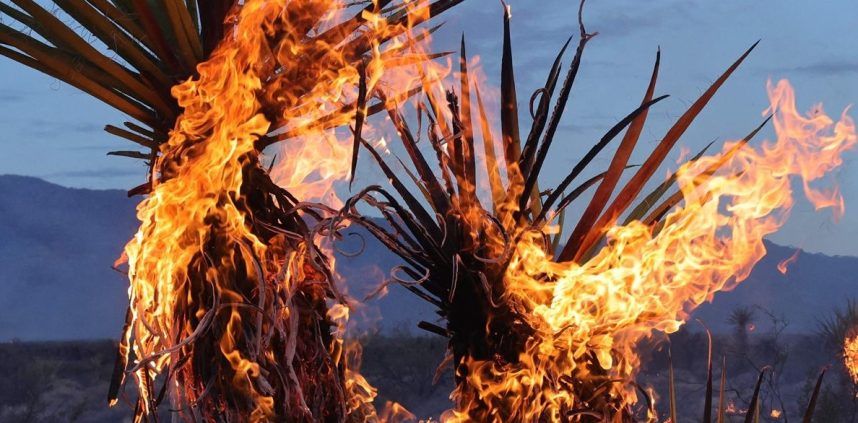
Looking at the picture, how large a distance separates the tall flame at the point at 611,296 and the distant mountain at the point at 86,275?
6171cm

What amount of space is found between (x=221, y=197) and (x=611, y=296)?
1192 millimetres

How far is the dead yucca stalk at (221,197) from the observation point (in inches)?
119

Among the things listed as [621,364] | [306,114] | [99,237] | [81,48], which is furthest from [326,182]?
[99,237]

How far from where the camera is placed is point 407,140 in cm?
338

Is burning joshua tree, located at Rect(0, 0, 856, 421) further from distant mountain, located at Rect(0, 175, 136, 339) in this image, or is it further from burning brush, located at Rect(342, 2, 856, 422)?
distant mountain, located at Rect(0, 175, 136, 339)

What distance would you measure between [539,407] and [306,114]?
1.15 meters

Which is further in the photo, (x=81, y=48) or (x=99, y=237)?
(x=99, y=237)

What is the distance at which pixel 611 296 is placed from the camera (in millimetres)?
3223

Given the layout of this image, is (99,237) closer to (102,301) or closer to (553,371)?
(102,301)

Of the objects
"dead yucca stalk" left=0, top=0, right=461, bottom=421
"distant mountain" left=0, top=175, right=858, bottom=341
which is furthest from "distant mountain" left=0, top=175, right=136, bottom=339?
"dead yucca stalk" left=0, top=0, right=461, bottom=421

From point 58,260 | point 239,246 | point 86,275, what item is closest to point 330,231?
point 239,246

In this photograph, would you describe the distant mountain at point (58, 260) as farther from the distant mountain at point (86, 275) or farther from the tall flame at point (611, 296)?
the tall flame at point (611, 296)

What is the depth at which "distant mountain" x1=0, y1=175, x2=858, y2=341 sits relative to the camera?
76.1 meters

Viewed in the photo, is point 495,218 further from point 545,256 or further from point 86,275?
point 86,275
